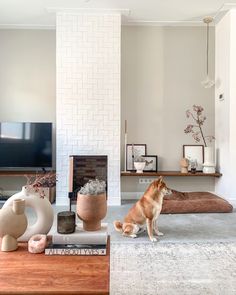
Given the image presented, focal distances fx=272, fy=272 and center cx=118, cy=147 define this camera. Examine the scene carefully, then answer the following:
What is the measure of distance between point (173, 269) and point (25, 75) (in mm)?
4120

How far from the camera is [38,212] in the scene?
162cm

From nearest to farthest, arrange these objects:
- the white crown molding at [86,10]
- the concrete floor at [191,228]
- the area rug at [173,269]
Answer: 1. the area rug at [173,269]
2. the concrete floor at [191,228]
3. the white crown molding at [86,10]

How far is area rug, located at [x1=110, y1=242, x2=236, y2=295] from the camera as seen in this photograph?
1.85m

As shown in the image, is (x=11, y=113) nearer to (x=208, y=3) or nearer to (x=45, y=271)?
(x=208, y=3)

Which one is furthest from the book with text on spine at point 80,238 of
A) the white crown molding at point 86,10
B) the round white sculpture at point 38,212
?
the white crown molding at point 86,10

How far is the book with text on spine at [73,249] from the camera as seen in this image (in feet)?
4.81

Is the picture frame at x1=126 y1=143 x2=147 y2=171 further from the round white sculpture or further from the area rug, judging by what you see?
the round white sculpture

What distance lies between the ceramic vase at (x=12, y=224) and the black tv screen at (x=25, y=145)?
3.01m

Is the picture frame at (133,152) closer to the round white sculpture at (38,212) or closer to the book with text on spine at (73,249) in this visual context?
the round white sculpture at (38,212)

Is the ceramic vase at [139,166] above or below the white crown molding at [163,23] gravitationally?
below

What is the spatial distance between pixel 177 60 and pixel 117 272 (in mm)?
3938

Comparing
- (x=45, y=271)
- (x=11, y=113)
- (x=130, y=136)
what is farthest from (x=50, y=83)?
(x=45, y=271)

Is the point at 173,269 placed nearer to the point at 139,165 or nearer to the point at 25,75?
the point at 139,165

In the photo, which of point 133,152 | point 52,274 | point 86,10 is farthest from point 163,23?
point 52,274
